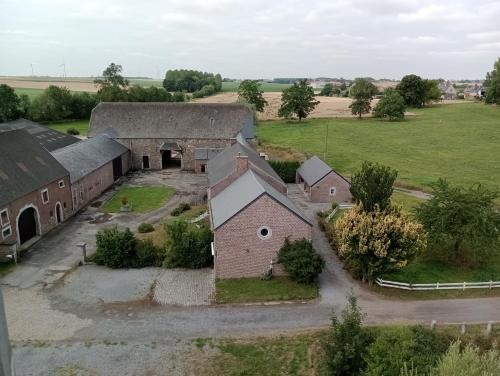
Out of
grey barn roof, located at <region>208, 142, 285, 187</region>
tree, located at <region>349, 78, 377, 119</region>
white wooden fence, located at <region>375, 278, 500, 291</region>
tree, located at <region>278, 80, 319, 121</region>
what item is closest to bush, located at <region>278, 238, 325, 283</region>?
white wooden fence, located at <region>375, 278, 500, 291</region>

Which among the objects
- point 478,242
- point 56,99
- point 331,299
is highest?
point 56,99

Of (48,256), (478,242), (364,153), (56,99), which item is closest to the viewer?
(478,242)

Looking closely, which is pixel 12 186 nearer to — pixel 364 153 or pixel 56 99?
pixel 364 153

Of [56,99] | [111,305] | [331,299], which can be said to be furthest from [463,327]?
[56,99]

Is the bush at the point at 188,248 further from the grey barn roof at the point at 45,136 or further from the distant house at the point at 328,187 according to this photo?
the grey barn roof at the point at 45,136

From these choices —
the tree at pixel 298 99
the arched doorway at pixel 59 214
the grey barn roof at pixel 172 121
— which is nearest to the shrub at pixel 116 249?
the arched doorway at pixel 59 214

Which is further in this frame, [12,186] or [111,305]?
[12,186]

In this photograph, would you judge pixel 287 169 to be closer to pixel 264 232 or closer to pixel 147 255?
pixel 264 232
